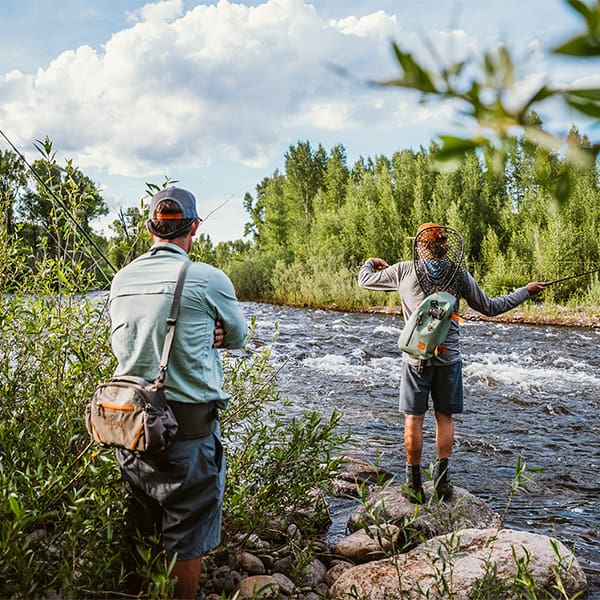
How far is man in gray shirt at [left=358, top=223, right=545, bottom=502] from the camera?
16.2 feet

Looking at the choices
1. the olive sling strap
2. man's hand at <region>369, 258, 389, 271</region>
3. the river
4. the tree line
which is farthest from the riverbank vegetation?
the olive sling strap

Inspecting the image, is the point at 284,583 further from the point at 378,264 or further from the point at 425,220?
the point at 425,220

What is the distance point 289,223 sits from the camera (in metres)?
45.5

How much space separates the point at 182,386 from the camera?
2770 mm

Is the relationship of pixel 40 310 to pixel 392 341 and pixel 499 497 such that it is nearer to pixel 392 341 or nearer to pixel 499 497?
pixel 499 497

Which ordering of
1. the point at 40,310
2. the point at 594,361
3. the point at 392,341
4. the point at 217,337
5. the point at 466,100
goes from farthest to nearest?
the point at 392,341
the point at 594,361
the point at 40,310
the point at 217,337
the point at 466,100

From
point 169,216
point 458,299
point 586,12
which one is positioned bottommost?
point 458,299

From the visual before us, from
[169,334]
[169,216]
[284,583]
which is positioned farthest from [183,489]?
[284,583]

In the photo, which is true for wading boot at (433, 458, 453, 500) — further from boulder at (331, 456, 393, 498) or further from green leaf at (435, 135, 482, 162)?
green leaf at (435, 135, 482, 162)

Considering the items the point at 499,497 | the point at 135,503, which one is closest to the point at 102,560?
the point at 135,503

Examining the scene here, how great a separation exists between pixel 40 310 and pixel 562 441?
6.38 m

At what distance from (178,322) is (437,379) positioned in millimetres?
2864

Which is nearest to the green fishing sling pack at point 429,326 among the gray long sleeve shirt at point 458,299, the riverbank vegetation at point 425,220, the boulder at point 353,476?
the gray long sleeve shirt at point 458,299

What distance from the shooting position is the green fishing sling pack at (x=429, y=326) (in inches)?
186
